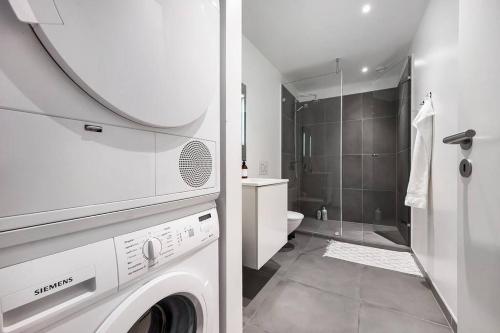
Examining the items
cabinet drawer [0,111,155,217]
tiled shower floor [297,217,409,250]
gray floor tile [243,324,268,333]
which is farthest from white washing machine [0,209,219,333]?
tiled shower floor [297,217,409,250]

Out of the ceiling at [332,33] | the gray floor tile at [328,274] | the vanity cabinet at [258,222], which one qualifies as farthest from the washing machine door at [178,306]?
the ceiling at [332,33]

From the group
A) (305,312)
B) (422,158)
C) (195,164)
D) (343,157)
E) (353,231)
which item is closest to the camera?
(195,164)

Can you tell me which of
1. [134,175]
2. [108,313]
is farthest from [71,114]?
[108,313]

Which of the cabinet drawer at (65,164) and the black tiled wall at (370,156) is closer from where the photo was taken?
the cabinet drawer at (65,164)

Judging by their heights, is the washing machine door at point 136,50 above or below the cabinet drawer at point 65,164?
above

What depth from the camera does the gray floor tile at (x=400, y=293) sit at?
1.28 m

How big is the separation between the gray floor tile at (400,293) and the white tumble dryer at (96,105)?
5.23 feet

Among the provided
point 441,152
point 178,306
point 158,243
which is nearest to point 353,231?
point 441,152

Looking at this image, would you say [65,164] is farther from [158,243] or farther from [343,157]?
[343,157]

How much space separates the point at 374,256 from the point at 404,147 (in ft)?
4.47

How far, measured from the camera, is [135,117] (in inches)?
18.6

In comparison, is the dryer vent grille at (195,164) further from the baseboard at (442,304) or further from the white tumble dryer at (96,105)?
the baseboard at (442,304)

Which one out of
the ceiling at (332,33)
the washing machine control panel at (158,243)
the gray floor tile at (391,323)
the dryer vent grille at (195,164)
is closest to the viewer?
the washing machine control panel at (158,243)

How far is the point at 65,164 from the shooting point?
0.38 metres
